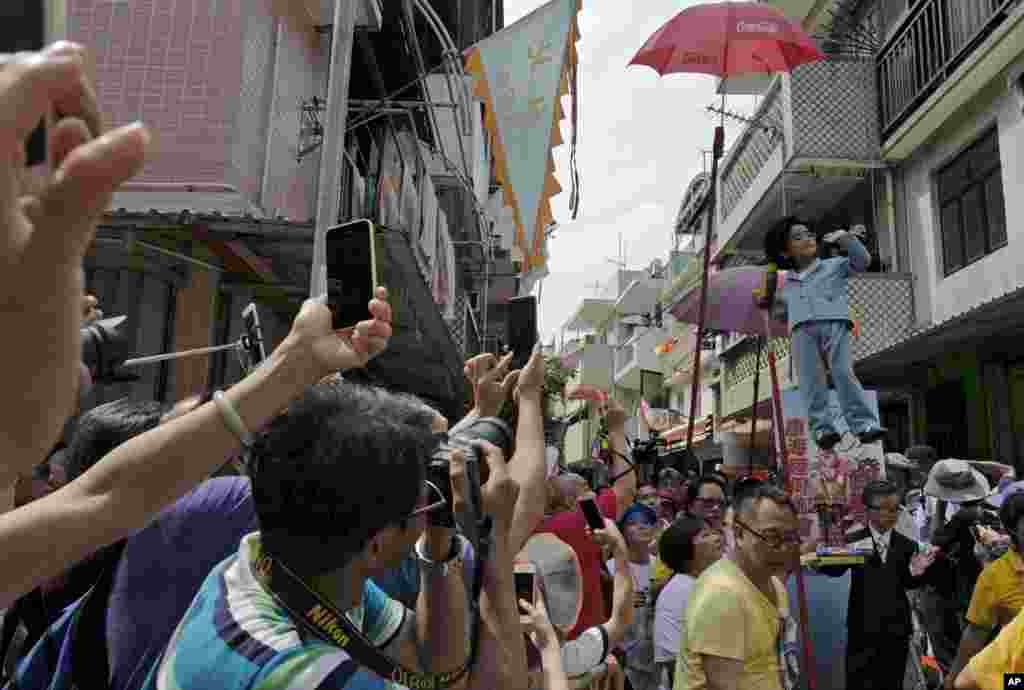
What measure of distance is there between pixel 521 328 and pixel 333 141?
1.70 m

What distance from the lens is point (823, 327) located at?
226 inches

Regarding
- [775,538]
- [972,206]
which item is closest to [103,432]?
[775,538]

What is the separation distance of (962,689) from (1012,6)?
8.62 meters

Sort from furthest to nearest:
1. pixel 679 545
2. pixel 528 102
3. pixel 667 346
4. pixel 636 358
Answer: pixel 636 358, pixel 667 346, pixel 528 102, pixel 679 545

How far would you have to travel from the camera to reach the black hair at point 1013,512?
3841mm

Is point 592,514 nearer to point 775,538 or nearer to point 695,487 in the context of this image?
point 775,538

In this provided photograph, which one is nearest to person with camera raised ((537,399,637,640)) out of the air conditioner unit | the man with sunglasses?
the man with sunglasses

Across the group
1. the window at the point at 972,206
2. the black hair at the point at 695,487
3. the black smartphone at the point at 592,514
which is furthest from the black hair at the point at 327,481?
the window at the point at 972,206

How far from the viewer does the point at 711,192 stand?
5.52 meters

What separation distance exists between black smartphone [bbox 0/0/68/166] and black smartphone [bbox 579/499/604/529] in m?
2.75

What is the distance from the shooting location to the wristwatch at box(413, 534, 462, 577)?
176cm

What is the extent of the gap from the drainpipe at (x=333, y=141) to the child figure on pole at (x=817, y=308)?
Answer: 307cm

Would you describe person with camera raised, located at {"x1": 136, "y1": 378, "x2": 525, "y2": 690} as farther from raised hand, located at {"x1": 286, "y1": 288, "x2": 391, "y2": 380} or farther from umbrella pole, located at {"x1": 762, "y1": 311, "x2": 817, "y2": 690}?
umbrella pole, located at {"x1": 762, "y1": 311, "x2": 817, "y2": 690}

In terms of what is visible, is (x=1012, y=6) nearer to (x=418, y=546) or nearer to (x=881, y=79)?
(x=881, y=79)
